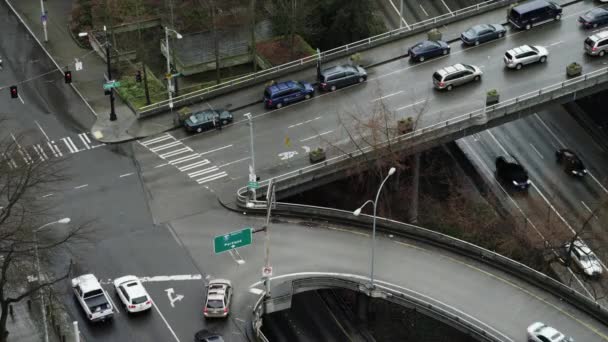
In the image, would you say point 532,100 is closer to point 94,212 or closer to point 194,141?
point 194,141

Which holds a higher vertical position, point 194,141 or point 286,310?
point 194,141

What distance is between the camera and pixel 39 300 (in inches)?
2611

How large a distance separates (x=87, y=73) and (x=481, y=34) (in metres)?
36.6

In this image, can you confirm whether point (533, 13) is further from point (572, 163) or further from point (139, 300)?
point (139, 300)

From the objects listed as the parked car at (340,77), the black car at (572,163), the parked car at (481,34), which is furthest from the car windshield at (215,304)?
the black car at (572,163)

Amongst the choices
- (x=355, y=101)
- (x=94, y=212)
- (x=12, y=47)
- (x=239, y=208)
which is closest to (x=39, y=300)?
(x=94, y=212)

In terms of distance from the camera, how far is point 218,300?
64250 mm

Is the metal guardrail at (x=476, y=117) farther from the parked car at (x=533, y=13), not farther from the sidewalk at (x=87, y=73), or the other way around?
the sidewalk at (x=87, y=73)

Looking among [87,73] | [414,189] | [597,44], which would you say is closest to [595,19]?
[597,44]

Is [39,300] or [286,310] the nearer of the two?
[39,300]

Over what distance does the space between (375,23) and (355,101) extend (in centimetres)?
1770

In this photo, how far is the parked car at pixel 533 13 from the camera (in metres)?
91.4

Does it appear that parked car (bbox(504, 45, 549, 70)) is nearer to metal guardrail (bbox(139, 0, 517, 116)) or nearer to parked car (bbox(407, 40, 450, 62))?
parked car (bbox(407, 40, 450, 62))

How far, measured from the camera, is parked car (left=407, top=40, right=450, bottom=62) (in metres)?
89.1
